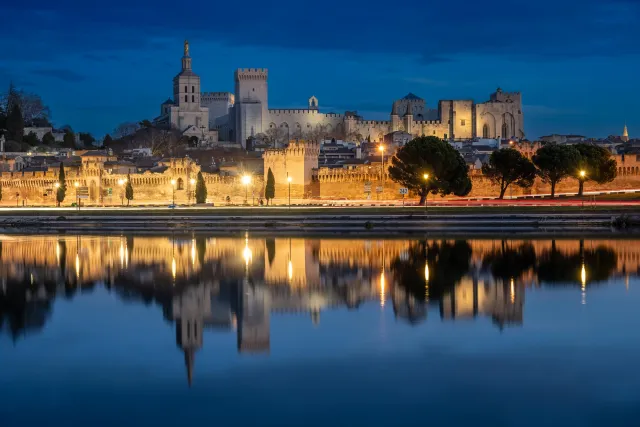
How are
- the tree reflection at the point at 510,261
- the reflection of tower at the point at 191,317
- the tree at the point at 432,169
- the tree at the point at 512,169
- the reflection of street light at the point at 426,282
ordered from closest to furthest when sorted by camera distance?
the reflection of tower at the point at 191,317 → the reflection of street light at the point at 426,282 → the tree reflection at the point at 510,261 → the tree at the point at 432,169 → the tree at the point at 512,169

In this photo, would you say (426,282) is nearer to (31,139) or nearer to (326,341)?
(326,341)

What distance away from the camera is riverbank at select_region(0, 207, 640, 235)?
35.8 m

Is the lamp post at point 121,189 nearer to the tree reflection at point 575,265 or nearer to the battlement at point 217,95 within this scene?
the tree reflection at point 575,265

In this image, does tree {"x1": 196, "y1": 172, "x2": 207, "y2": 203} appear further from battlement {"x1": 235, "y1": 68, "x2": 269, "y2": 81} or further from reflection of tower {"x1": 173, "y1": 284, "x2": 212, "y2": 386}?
battlement {"x1": 235, "y1": 68, "x2": 269, "y2": 81}

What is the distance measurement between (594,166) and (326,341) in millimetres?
37864

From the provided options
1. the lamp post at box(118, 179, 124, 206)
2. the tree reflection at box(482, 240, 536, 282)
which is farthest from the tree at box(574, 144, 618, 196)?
the lamp post at box(118, 179, 124, 206)

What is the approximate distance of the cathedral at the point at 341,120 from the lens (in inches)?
3762

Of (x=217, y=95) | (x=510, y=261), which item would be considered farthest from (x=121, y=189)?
(x=217, y=95)

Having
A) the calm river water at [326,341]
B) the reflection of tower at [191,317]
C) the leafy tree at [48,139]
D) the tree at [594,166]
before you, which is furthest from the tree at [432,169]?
the leafy tree at [48,139]

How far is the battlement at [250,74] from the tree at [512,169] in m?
50.4

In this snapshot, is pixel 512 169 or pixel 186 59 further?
pixel 186 59

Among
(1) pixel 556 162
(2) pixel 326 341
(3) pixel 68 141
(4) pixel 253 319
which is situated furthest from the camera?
(3) pixel 68 141

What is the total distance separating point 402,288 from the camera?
2088 centimetres

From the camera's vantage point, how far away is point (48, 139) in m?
96.1
